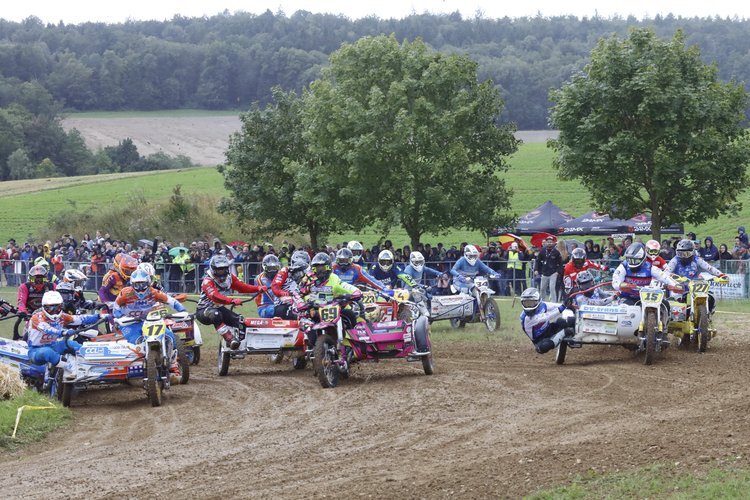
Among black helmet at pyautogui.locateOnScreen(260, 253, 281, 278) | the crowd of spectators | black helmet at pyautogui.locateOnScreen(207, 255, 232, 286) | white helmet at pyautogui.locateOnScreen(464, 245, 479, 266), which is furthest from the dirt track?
the crowd of spectators

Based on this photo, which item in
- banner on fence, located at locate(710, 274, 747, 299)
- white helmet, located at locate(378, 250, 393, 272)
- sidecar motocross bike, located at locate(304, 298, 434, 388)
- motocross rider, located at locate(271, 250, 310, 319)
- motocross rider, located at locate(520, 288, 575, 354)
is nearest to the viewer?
sidecar motocross bike, located at locate(304, 298, 434, 388)

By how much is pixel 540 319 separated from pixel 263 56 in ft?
436

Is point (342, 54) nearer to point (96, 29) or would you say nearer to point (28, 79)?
point (28, 79)

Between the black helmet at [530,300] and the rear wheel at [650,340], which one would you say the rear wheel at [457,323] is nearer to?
the black helmet at [530,300]

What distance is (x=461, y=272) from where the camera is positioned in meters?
23.5

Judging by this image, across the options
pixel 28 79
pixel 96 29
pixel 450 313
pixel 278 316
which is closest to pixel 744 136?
pixel 450 313

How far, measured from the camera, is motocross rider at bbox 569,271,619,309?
1803 cm

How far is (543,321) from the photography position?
17.7 metres

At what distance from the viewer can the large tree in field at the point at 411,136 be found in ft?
120

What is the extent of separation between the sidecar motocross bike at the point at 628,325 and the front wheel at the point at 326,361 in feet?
12.3

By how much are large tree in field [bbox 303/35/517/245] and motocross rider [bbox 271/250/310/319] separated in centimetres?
1730

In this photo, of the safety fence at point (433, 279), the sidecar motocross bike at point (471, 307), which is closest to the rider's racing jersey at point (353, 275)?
the sidecar motocross bike at point (471, 307)

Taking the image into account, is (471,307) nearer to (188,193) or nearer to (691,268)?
(691,268)

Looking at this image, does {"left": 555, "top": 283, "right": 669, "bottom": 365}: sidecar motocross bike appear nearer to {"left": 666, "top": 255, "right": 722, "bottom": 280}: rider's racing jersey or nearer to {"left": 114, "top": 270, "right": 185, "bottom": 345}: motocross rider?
{"left": 666, "top": 255, "right": 722, "bottom": 280}: rider's racing jersey
